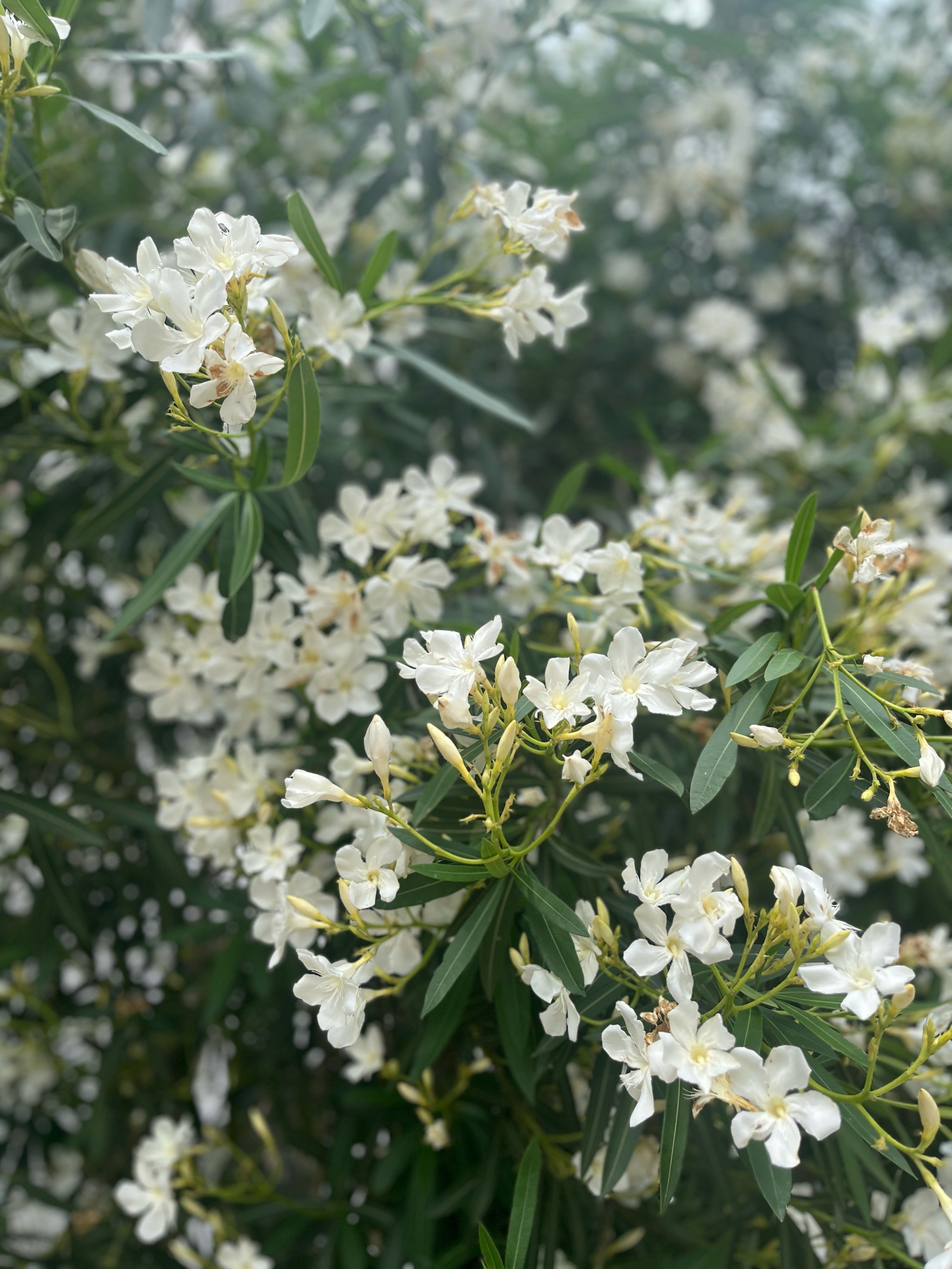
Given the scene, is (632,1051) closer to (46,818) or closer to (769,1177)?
(769,1177)

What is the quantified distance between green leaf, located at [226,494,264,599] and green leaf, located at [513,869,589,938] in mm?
344

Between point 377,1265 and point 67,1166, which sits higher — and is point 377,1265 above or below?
above

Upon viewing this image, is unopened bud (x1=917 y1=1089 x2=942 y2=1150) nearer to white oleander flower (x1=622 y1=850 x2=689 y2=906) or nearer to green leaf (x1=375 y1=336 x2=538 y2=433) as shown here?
white oleander flower (x1=622 y1=850 x2=689 y2=906)

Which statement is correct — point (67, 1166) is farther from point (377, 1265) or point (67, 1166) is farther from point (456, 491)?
point (456, 491)

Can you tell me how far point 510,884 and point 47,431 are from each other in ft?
2.49

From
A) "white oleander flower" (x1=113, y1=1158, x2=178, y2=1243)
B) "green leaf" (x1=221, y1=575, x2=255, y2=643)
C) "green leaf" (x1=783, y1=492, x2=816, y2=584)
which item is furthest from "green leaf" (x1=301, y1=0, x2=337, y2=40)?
"white oleander flower" (x1=113, y1=1158, x2=178, y2=1243)

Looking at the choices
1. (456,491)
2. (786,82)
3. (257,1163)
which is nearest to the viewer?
(456,491)

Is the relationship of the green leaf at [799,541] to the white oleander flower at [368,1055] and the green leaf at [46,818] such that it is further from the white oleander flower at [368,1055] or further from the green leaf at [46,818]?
the green leaf at [46,818]

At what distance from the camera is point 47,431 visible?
109cm

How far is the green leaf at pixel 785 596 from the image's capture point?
2.61 feet

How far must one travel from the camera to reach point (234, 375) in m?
0.68

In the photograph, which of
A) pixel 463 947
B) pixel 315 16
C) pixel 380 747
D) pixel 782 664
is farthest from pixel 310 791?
pixel 315 16

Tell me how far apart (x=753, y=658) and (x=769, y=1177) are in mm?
367

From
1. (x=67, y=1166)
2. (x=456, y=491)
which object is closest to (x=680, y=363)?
(x=456, y=491)
